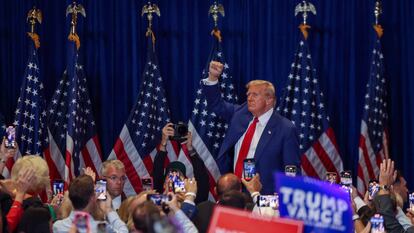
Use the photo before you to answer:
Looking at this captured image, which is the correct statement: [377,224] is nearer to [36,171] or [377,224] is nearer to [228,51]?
[36,171]

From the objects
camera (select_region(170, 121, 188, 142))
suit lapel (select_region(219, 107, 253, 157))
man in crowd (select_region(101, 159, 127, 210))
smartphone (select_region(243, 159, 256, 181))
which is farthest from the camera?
suit lapel (select_region(219, 107, 253, 157))

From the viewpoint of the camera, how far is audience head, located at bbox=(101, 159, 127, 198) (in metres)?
7.94

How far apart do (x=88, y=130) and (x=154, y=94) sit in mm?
837

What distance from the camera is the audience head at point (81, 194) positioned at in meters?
5.66

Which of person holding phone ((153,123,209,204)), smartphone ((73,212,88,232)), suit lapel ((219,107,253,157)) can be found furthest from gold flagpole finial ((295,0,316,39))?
smartphone ((73,212,88,232))

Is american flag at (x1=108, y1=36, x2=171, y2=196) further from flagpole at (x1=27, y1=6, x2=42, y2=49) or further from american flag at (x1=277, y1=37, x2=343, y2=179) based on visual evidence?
american flag at (x1=277, y1=37, x2=343, y2=179)

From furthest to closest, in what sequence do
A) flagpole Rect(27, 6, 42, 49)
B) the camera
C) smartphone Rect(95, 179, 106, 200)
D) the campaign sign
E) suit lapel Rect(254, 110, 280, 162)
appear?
flagpole Rect(27, 6, 42, 49)
the camera
suit lapel Rect(254, 110, 280, 162)
smartphone Rect(95, 179, 106, 200)
the campaign sign

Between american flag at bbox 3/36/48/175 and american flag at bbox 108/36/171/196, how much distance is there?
0.84 m

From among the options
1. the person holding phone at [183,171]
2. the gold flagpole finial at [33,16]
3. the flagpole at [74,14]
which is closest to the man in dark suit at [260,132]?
the person holding phone at [183,171]

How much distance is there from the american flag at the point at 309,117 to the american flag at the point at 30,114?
8.64ft

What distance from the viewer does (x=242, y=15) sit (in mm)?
10656

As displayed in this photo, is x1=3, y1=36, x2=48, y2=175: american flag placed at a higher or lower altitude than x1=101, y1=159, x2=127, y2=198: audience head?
higher

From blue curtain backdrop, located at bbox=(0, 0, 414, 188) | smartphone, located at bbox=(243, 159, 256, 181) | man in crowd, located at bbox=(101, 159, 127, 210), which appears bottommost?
man in crowd, located at bbox=(101, 159, 127, 210)

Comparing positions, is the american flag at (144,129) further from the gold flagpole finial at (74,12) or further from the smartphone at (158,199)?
the smartphone at (158,199)
